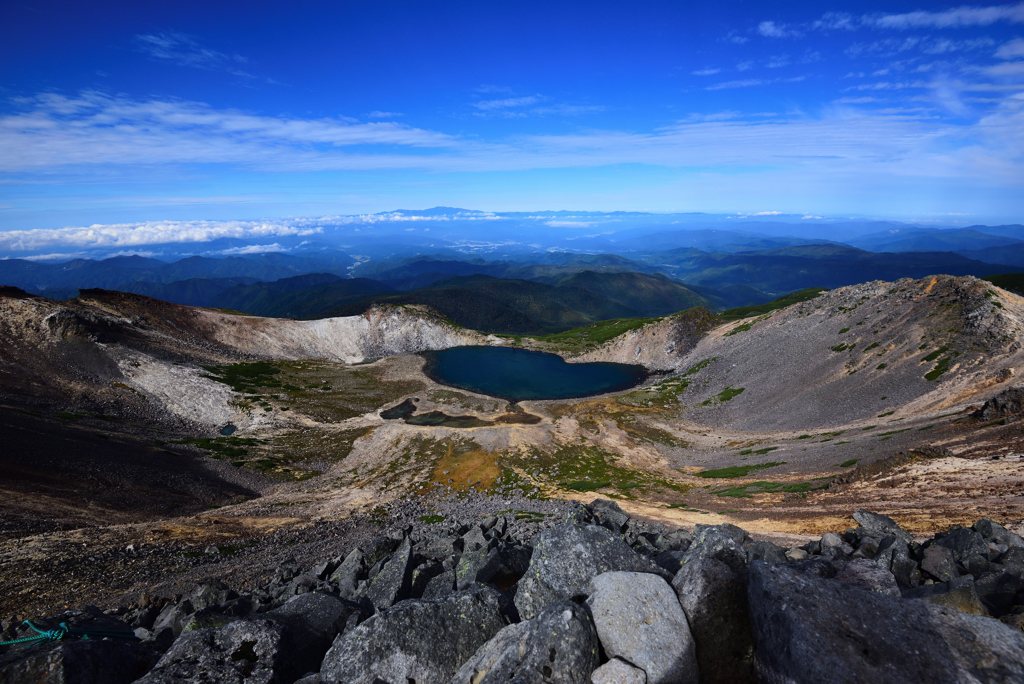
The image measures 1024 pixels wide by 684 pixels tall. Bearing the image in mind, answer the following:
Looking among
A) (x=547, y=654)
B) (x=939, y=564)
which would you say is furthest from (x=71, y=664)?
(x=939, y=564)

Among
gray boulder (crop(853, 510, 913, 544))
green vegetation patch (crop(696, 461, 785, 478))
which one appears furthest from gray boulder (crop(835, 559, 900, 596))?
green vegetation patch (crop(696, 461, 785, 478))

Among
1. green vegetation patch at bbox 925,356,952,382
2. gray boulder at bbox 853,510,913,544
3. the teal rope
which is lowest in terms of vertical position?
gray boulder at bbox 853,510,913,544

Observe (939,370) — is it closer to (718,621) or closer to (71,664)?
(718,621)

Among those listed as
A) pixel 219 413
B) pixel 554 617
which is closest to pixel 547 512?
pixel 554 617

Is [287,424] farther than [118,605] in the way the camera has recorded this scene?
Yes

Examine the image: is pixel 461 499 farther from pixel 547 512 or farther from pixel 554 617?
pixel 554 617

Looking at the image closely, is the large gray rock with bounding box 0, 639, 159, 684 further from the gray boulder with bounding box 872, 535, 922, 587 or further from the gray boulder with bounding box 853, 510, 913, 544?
the gray boulder with bounding box 853, 510, 913, 544

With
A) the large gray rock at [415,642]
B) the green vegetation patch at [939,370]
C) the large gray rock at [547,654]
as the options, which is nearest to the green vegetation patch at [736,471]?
the green vegetation patch at [939,370]
